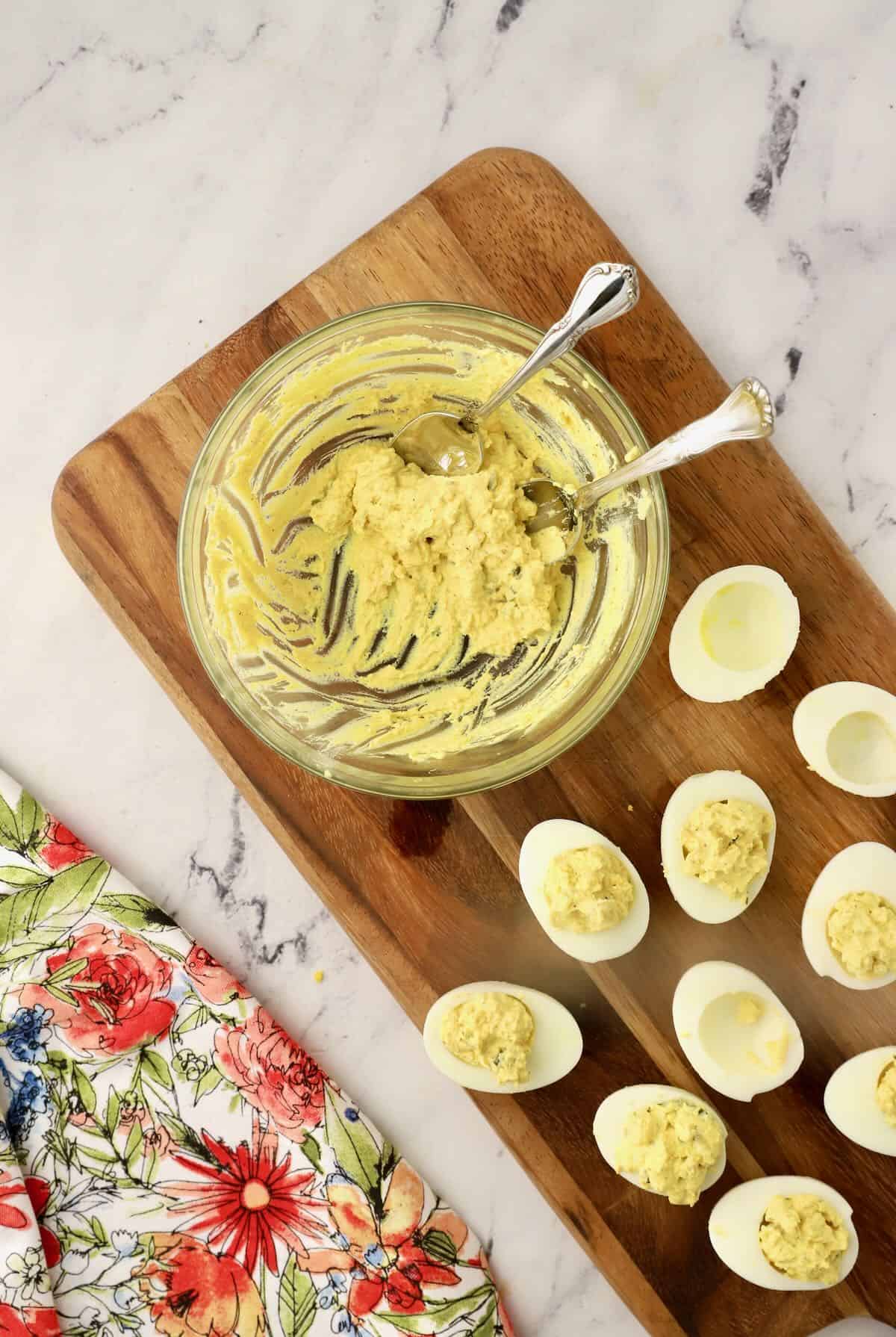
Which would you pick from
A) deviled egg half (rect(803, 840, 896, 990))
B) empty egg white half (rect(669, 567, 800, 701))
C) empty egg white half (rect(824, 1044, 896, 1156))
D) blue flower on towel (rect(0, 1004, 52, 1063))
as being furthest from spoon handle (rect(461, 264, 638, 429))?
blue flower on towel (rect(0, 1004, 52, 1063))

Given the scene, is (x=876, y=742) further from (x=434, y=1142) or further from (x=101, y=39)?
(x=101, y=39)

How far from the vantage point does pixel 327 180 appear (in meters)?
2.10

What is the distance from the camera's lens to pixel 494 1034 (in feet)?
6.20

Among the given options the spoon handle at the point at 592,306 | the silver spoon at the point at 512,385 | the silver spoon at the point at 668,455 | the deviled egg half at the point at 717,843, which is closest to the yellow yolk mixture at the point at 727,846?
the deviled egg half at the point at 717,843

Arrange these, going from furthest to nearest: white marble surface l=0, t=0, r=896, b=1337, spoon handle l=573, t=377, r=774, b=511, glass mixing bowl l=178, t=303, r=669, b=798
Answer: white marble surface l=0, t=0, r=896, b=1337
glass mixing bowl l=178, t=303, r=669, b=798
spoon handle l=573, t=377, r=774, b=511

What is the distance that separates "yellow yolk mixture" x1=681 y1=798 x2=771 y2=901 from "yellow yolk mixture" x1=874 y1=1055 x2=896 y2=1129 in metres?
0.43

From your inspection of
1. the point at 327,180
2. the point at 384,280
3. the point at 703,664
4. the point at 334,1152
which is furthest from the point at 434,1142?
the point at 327,180

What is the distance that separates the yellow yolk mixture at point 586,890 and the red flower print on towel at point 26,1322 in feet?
3.81

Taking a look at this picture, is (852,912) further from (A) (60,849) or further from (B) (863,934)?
(A) (60,849)

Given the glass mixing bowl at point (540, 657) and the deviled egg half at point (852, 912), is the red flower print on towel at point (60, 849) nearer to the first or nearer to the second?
the glass mixing bowl at point (540, 657)

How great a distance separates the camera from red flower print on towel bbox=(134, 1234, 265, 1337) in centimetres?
200

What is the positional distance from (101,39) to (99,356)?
620 millimetres

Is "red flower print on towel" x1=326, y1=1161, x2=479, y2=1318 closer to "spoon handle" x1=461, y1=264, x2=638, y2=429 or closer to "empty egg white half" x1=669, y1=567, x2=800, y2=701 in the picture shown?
"empty egg white half" x1=669, y1=567, x2=800, y2=701

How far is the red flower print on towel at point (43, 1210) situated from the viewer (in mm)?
1986
